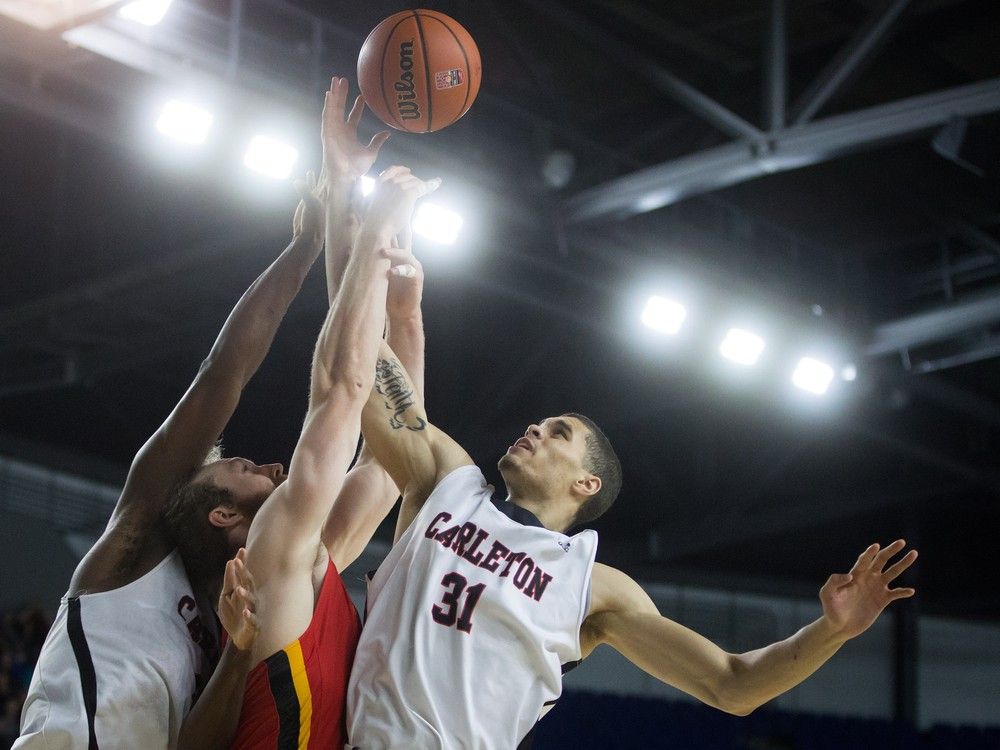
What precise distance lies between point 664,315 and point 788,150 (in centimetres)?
208

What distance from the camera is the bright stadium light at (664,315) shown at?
871 centimetres

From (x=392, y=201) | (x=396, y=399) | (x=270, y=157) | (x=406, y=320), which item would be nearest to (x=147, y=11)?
(x=270, y=157)

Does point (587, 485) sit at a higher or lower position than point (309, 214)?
lower

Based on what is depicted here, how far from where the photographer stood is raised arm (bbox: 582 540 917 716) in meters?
3.40

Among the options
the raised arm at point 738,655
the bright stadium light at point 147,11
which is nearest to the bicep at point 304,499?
the raised arm at point 738,655

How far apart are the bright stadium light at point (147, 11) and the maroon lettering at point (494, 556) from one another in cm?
374

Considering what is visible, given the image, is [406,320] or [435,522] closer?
[435,522]

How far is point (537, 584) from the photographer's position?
331 cm

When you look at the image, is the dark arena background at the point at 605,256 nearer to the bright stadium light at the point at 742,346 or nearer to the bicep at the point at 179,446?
the bright stadium light at the point at 742,346

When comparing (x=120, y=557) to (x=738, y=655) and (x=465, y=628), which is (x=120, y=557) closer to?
(x=465, y=628)

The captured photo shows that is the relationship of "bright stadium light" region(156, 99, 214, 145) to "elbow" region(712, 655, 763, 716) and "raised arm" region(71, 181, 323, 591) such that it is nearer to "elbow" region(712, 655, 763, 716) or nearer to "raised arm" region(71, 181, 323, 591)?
"raised arm" region(71, 181, 323, 591)

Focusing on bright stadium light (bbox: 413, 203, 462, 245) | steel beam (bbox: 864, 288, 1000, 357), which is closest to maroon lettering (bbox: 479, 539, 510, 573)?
bright stadium light (bbox: 413, 203, 462, 245)

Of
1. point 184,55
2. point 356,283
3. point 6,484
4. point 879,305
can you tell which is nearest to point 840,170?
point 879,305

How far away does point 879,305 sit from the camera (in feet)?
31.4
